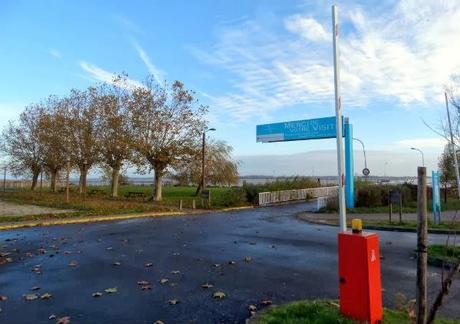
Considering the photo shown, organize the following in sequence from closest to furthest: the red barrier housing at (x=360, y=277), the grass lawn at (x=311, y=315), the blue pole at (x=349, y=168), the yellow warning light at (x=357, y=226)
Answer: the red barrier housing at (x=360, y=277), the yellow warning light at (x=357, y=226), the grass lawn at (x=311, y=315), the blue pole at (x=349, y=168)

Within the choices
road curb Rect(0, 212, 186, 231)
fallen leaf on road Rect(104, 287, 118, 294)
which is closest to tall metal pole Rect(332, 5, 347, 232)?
fallen leaf on road Rect(104, 287, 118, 294)

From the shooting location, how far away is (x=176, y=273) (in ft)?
27.3

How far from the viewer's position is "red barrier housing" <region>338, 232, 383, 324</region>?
4.71 m

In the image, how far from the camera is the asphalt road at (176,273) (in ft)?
19.7

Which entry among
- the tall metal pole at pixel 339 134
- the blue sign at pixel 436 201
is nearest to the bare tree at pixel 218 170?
the blue sign at pixel 436 201

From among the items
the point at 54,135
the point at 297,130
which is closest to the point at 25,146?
the point at 54,135

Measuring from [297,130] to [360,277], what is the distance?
25852mm

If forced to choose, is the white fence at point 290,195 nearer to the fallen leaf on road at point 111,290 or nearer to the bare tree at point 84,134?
the bare tree at point 84,134

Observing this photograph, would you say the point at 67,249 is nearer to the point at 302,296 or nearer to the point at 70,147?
the point at 302,296

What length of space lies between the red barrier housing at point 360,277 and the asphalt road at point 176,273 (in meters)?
1.50

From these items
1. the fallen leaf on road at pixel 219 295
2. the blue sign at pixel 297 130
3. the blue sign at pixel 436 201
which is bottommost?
the fallen leaf on road at pixel 219 295

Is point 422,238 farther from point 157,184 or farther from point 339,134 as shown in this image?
point 157,184

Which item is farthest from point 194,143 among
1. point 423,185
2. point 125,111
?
point 423,185

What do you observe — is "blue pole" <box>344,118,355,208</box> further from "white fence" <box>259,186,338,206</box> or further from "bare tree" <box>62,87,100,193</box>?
"bare tree" <box>62,87,100,193</box>
